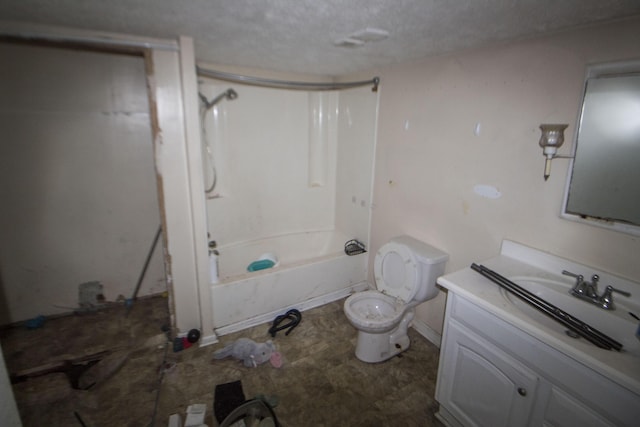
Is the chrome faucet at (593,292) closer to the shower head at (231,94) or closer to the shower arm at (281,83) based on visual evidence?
the shower arm at (281,83)

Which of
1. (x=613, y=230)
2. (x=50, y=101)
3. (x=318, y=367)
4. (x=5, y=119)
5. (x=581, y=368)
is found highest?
(x=50, y=101)

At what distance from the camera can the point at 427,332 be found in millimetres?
2432

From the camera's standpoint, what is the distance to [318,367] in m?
2.13

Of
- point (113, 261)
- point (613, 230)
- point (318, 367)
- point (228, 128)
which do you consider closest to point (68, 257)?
point (113, 261)

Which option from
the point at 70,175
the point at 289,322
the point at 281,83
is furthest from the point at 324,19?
the point at 70,175

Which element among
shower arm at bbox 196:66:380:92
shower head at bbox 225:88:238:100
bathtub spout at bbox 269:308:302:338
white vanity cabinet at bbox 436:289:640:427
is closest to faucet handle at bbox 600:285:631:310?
white vanity cabinet at bbox 436:289:640:427

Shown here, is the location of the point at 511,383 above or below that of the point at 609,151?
below

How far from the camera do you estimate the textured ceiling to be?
4.09 feet

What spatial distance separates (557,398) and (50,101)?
11.7ft

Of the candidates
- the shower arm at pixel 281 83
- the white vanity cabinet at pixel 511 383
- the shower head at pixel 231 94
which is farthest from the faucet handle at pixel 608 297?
the shower head at pixel 231 94

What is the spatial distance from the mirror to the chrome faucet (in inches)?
10.6

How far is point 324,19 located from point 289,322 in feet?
7.18

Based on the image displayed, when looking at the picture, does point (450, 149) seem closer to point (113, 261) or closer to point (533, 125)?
point (533, 125)

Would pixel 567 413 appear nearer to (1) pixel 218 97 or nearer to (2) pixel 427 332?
(2) pixel 427 332
